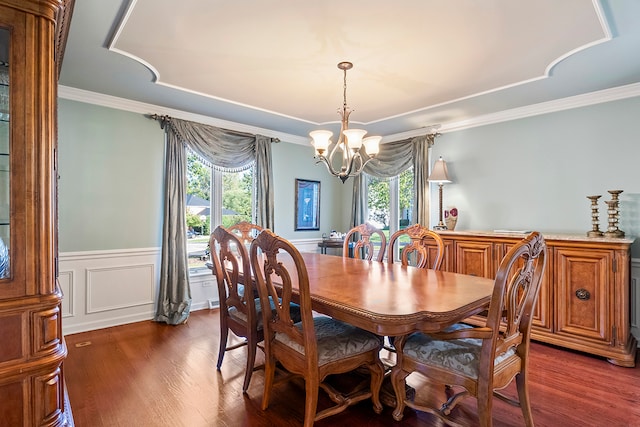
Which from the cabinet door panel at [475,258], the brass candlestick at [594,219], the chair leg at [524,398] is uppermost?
the brass candlestick at [594,219]

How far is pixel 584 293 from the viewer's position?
2.92 m

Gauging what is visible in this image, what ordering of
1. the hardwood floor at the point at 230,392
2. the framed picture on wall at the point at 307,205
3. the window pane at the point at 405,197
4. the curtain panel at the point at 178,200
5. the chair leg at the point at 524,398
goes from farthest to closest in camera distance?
the framed picture on wall at the point at 307,205, the window pane at the point at 405,197, the curtain panel at the point at 178,200, the hardwood floor at the point at 230,392, the chair leg at the point at 524,398

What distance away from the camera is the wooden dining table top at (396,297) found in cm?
149

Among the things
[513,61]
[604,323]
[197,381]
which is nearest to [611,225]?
[604,323]

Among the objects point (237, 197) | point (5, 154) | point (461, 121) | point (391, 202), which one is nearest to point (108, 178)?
point (237, 197)

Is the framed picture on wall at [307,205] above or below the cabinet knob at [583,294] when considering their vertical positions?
above

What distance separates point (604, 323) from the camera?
2.81 meters

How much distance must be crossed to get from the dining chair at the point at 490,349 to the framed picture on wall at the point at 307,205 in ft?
11.2

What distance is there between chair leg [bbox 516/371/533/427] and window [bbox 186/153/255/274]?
3.49m

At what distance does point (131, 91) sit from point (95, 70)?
1.64ft

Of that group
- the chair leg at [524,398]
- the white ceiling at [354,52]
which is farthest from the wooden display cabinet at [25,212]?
the chair leg at [524,398]

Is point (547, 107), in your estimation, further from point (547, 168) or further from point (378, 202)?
point (378, 202)

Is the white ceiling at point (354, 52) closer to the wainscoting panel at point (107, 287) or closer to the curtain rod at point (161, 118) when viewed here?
the curtain rod at point (161, 118)

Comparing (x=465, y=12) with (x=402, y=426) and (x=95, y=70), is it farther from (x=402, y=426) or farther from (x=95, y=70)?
(x=95, y=70)
